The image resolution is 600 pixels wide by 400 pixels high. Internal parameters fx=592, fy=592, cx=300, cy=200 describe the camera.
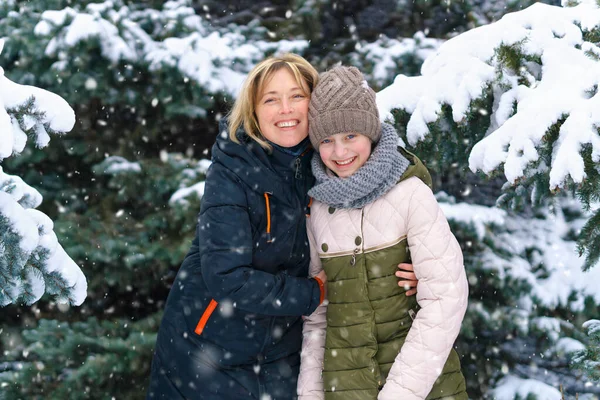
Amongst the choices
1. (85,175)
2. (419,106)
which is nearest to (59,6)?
(85,175)

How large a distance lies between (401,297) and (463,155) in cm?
124

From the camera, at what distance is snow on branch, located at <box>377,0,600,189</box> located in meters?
2.40

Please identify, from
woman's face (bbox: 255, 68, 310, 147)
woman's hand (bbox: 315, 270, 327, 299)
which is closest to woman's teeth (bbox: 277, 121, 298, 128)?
Result: woman's face (bbox: 255, 68, 310, 147)

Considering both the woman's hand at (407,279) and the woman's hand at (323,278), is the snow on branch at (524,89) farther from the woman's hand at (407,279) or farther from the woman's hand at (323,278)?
the woman's hand at (323,278)

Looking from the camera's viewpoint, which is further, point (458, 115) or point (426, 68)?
point (426, 68)

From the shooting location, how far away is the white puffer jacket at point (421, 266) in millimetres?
2383

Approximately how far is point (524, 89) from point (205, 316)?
6.09 feet

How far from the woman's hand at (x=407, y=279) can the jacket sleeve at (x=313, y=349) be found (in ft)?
1.49

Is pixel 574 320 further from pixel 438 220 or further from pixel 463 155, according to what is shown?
pixel 438 220

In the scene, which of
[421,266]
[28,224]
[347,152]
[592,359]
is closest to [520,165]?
[421,266]

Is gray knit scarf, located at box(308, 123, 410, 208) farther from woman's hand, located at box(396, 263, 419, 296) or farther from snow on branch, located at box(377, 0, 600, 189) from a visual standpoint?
snow on branch, located at box(377, 0, 600, 189)

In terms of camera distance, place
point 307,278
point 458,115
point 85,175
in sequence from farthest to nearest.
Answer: point 85,175
point 458,115
point 307,278

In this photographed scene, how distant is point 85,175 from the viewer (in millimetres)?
5184

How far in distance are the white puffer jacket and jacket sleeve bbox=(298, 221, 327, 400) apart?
284 millimetres
